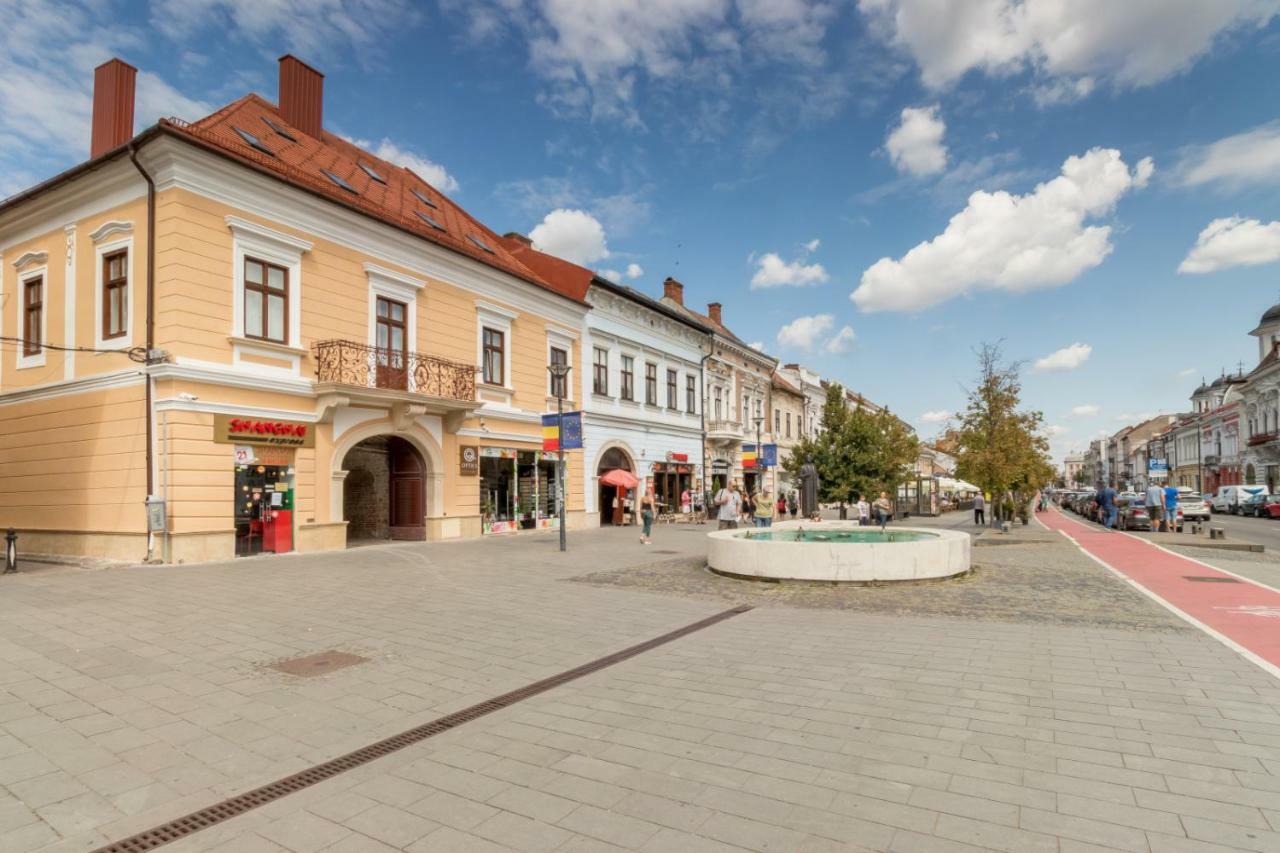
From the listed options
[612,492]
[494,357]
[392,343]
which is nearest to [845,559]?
[392,343]

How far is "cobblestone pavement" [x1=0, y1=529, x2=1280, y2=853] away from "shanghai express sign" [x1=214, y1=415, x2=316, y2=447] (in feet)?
20.6

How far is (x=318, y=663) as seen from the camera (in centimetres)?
670

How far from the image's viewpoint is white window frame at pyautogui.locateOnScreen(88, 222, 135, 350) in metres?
15.2

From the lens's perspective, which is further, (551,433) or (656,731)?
(551,433)

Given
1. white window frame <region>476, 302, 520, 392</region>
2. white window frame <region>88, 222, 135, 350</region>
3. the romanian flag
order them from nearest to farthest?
white window frame <region>88, 222, 135, 350</region>
the romanian flag
white window frame <region>476, 302, 520, 392</region>

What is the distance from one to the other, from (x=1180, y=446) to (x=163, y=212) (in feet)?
359

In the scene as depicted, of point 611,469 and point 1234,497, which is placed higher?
point 611,469

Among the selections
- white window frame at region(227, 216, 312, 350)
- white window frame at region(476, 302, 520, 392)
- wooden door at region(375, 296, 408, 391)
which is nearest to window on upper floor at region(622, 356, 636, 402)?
white window frame at region(476, 302, 520, 392)

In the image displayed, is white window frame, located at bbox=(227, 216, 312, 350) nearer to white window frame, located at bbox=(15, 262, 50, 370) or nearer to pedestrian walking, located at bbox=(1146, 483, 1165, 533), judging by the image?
white window frame, located at bbox=(15, 262, 50, 370)

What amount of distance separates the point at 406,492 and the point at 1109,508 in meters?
28.5

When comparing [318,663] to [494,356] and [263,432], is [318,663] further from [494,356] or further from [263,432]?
[494,356]

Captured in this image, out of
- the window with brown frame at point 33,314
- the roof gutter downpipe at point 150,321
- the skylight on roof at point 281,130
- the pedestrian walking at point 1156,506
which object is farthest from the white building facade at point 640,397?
the pedestrian walking at point 1156,506

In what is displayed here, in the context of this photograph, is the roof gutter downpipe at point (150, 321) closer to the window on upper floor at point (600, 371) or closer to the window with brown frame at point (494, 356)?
the window with brown frame at point (494, 356)

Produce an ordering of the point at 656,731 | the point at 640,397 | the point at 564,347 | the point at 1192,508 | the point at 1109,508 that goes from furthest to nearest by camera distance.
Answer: the point at 1192,508, the point at 640,397, the point at 1109,508, the point at 564,347, the point at 656,731
